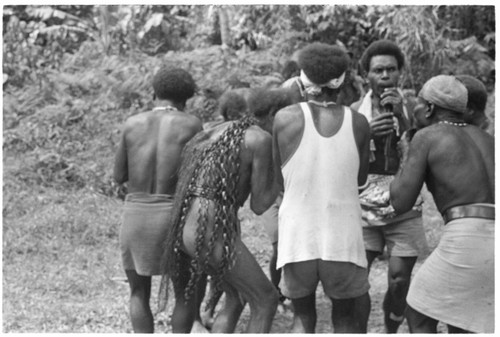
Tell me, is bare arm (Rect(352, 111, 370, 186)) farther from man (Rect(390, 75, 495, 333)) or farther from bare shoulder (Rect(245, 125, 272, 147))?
bare shoulder (Rect(245, 125, 272, 147))

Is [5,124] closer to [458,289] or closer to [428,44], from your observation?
[428,44]

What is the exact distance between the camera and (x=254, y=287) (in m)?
4.39

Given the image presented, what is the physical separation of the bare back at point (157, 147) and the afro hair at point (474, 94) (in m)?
1.57

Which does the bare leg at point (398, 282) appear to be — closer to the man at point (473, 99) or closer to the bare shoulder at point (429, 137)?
the man at point (473, 99)

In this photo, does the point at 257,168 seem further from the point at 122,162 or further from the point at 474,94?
the point at 474,94

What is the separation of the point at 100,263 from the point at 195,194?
11.6ft

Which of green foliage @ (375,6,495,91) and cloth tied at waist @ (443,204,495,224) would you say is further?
green foliage @ (375,6,495,91)

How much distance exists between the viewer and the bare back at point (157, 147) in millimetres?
4789

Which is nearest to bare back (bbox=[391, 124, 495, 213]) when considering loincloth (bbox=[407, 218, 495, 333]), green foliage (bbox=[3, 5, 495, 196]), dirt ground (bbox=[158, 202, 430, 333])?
loincloth (bbox=[407, 218, 495, 333])

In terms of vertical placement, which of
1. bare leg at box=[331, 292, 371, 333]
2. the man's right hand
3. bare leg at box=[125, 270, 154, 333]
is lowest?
bare leg at box=[125, 270, 154, 333]

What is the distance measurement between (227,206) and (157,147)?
26.9 inches

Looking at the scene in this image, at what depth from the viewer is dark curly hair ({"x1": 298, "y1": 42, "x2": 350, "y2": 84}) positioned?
423 cm

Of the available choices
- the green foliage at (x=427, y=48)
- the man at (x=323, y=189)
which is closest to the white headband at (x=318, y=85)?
the man at (x=323, y=189)

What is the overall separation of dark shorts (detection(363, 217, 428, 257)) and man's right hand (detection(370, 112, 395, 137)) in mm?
585
